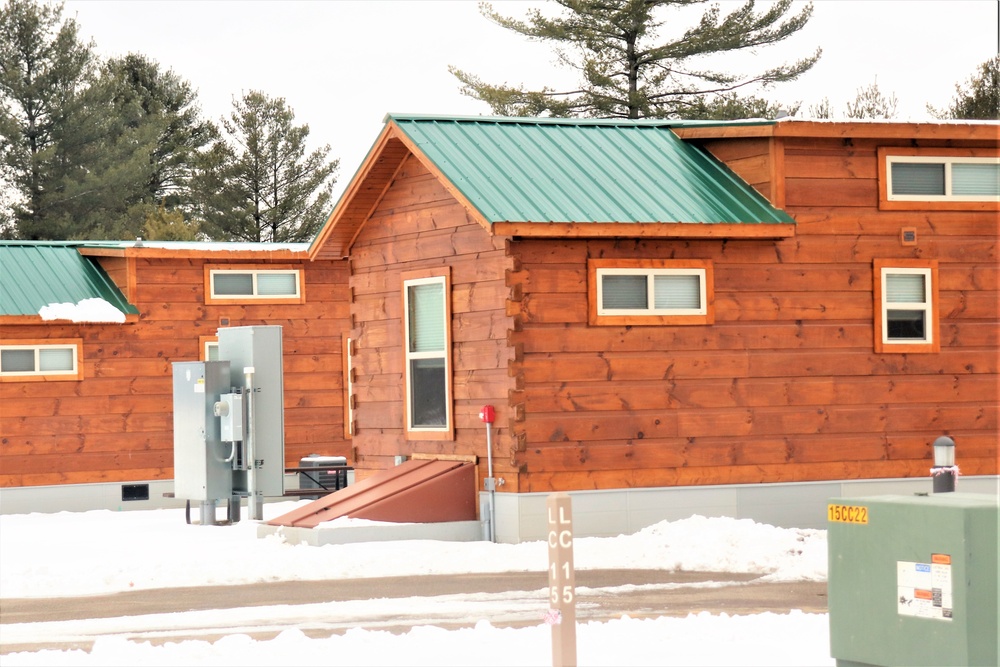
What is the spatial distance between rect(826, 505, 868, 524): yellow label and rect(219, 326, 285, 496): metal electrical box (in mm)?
12480

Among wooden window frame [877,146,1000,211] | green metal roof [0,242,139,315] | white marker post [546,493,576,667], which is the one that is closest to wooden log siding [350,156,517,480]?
wooden window frame [877,146,1000,211]

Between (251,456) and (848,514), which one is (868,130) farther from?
(848,514)

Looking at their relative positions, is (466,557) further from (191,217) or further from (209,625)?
(191,217)

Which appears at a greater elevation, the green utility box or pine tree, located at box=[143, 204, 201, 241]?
pine tree, located at box=[143, 204, 201, 241]

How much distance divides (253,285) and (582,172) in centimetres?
963

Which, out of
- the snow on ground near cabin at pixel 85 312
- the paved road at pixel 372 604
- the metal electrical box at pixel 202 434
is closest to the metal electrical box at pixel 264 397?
the metal electrical box at pixel 202 434

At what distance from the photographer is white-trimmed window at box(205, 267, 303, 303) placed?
25.6 metres

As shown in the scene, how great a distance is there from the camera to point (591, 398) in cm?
1656

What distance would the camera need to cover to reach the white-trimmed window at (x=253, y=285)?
25594 millimetres

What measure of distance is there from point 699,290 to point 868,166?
259 centimetres

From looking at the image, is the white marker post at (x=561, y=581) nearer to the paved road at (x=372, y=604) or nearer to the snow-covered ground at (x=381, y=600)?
the snow-covered ground at (x=381, y=600)

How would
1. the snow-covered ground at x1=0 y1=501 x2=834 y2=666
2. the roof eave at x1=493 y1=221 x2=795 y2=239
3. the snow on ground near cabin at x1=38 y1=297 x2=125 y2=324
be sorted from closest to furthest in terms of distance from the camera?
the snow-covered ground at x1=0 y1=501 x2=834 y2=666
the roof eave at x1=493 y1=221 x2=795 y2=239
the snow on ground near cabin at x1=38 y1=297 x2=125 y2=324

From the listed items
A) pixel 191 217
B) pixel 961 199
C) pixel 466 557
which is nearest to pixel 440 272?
pixel 466 557

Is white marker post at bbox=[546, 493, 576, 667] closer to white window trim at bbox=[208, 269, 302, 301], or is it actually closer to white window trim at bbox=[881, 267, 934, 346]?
white window trim at bbox=[881, 267, 934, 346]
